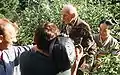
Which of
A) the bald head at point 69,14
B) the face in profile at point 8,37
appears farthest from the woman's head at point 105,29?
the face in profile at point 8,37

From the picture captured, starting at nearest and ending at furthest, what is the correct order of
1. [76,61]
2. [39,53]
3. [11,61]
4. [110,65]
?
[11,61], [39,53], [76,61], [110,65]

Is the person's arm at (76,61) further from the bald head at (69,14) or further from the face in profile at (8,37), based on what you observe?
the face in profile at (8,37)

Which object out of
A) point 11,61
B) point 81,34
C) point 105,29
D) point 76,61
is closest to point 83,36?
point 81,34

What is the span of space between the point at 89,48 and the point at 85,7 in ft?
7.11

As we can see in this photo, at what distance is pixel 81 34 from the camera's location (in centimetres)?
541

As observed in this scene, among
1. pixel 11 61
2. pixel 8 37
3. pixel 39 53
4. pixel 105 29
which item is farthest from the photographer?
pixel 105 29

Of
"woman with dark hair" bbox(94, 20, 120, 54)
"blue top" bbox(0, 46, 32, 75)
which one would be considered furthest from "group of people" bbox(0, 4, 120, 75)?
"woman with dark hair" bbox(94, 20, 120, 54)

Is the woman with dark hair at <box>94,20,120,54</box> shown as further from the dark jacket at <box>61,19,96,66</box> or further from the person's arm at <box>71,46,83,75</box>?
the person's arm at <box>71,46,83,75</box>

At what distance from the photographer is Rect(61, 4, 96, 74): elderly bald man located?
542 cm

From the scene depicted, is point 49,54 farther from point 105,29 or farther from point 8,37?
point 105,29

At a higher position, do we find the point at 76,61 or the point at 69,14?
the point at 69,14

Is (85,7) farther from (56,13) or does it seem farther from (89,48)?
(89,48)

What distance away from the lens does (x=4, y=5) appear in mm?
8508

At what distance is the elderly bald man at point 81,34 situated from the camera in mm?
5418
